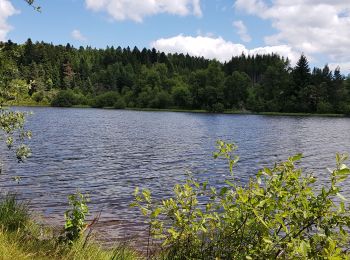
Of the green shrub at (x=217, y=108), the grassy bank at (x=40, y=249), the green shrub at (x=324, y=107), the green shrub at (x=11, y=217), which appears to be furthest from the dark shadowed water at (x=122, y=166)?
the green shrub at (x=217, y=108)

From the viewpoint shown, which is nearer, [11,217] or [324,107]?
[11,217]

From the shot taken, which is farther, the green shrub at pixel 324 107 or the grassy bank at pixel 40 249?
the green shrub at pixel 324 107

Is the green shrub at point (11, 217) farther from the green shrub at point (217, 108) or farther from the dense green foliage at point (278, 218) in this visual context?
the green shrub at point (217, 108)

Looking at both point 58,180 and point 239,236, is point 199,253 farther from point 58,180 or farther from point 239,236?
point 58,180

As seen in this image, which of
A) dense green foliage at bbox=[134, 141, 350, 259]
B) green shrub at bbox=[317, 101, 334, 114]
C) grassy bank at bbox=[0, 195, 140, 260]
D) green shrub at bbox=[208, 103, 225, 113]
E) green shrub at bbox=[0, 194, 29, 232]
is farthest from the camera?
green shrub at bbox=[208, 103, 225, 113]

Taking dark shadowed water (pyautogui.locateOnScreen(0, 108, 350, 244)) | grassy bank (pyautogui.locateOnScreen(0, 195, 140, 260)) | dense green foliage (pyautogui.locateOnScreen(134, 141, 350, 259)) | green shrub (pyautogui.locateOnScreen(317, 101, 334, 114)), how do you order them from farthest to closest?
1. green shrub (pyautogui.locateOnScreen(317, 101, 334, 114))
2. dark shadowed water (pyautogui.locateOnScreen(0, 108, 350, 244))
3. grassy bank (pyautogui.locateOnScreen(0, 195, 140, 260))
4. dense green foliage (pyautogui.locateOnScreen(134, 141, 350, 259))

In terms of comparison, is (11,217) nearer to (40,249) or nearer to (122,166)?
(40,249)

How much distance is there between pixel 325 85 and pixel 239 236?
16736 cm

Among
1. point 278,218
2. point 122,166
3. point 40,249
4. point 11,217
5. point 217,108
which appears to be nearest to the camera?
point 278,218

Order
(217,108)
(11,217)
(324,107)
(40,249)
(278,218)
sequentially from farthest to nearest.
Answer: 1. (217,108)
2. (324,107)
3. (11,217)
4. (40,249)
5. (278,218)

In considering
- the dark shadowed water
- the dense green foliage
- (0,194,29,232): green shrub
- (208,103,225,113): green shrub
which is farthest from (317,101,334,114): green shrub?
the dense green foliage

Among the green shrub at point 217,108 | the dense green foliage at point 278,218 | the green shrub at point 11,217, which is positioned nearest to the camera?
the dense green foliage at point 278,218

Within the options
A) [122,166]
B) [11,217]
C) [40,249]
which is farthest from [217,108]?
[40,249]

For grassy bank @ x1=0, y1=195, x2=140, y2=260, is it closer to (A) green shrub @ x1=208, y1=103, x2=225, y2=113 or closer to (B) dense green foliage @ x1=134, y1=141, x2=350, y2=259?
(B) dense green foliage @ x1=134, y1=141, x2=350, y2=259
